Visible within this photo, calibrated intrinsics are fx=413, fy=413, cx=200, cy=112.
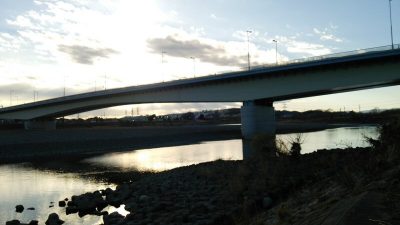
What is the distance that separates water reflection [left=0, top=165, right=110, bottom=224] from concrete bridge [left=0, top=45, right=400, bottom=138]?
719 inches

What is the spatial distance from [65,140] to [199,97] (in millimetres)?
21394

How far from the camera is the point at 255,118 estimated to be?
60656mm

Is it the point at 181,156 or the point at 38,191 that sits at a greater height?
the point at 181,156

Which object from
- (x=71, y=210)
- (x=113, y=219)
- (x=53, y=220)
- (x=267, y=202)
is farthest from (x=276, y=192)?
(x=71, y=210)

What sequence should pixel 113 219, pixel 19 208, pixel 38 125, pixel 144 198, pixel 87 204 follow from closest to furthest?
pixel 113 219, pixel 144 198, pixel 87 204, pixel 19 208, pixel 38 125

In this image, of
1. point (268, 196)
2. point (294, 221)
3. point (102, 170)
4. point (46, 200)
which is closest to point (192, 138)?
point (102, 170)

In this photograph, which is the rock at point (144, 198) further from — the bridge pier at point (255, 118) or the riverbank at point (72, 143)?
the bridge pier at point (255, 118)

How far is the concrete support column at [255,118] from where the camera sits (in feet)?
197

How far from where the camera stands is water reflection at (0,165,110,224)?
1781cm

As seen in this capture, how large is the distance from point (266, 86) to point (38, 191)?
39878 millimetres

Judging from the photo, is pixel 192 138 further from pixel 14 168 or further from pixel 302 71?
pixel 14 168

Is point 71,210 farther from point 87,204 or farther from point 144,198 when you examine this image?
point 144,198

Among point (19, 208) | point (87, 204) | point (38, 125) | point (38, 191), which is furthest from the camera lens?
point (38, 125)

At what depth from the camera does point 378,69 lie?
158ft
